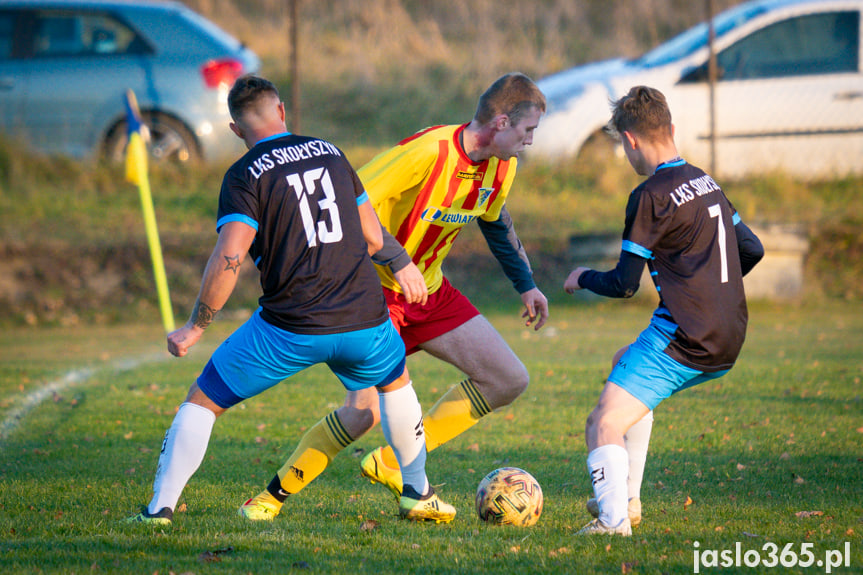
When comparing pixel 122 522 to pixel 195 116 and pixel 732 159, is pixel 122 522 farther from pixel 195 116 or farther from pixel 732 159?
pixel 732 159

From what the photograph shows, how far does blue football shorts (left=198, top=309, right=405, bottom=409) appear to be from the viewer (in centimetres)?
→ 381

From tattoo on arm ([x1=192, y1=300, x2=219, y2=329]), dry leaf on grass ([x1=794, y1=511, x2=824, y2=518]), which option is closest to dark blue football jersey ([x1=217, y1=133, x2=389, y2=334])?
tattoo on arm ([x1=192, y1=300, x2=219, y2=329])

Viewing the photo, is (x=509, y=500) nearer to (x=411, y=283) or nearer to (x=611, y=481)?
(x=611, y=481)

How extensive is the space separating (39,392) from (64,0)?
8576 millimetres

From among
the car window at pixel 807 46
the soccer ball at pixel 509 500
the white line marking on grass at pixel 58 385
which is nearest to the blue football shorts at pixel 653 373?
the soccer ball at pixel 509 500

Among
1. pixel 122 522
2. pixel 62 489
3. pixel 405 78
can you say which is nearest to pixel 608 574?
pixel 122 522

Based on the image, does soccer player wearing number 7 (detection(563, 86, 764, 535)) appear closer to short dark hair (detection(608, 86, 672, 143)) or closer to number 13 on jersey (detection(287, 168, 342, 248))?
short dark hair (detection(608, 86, 672, 143))

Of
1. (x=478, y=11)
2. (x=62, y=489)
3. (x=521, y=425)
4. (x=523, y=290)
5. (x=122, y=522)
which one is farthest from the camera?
(x=478, y=11)

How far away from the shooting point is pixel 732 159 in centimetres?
1448

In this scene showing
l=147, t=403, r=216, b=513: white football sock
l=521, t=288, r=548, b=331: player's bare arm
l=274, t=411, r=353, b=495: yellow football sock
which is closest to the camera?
l=147, t=403, r=216, b=513: white football sock

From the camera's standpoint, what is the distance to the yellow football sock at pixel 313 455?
431 centimetres

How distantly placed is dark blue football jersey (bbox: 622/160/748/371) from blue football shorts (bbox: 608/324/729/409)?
38 mm

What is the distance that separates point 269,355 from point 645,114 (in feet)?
6.33

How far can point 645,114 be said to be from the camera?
153 inches
